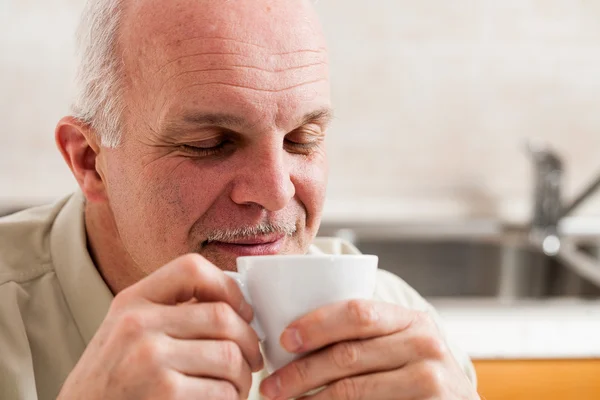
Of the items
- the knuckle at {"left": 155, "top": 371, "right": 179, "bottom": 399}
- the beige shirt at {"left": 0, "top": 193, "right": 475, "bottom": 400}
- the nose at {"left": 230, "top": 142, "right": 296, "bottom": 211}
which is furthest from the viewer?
the beige shirt at {"left": 0, "top": 193, "right": 475, "bottom": 400}

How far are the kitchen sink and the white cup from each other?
5.72 feet

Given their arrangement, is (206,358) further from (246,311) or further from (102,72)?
(102,72)

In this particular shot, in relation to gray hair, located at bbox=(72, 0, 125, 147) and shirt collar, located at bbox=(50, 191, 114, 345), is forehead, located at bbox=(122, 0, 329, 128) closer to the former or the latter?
gray hair, located at bbox=(72, 0, 125, 147)

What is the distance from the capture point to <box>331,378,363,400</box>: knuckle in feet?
2.59

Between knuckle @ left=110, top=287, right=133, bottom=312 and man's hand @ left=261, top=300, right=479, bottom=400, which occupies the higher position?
knuckle @ left=110, top=287, right=133, bottom=312

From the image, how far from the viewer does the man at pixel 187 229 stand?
771mm

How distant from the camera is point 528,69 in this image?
9.29ft

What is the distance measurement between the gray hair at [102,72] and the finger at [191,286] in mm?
390

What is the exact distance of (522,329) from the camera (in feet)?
4.99

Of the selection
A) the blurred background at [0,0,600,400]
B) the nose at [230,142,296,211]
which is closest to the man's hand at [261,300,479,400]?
the nose at [230,142,296,211]

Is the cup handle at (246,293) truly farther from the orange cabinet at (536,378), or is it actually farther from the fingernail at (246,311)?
the orange cabinet at (536,378)

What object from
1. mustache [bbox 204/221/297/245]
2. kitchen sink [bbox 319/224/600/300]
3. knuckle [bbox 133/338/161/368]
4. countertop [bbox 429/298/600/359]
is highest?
mustache [bbox 204/221/297/245]

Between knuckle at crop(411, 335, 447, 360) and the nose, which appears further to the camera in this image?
the nose

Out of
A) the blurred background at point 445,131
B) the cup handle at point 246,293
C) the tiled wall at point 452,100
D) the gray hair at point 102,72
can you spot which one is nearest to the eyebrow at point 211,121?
the gray hair at point 102,72
